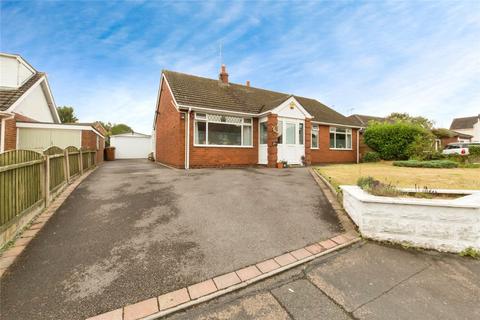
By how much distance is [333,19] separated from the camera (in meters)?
11.1

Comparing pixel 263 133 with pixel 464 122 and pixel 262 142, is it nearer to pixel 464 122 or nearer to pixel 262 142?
pixel 262 142

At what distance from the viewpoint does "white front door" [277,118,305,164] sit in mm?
12719

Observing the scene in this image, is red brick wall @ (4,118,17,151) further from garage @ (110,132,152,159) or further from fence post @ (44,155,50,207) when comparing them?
garage @ (110,132,152,159)

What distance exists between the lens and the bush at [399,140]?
15.3 metres

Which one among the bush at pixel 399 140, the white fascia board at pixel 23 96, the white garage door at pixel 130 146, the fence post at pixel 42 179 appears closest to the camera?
the fence post at pixel 42 179

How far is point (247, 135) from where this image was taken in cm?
1318

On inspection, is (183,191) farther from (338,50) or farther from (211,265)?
(338,50)

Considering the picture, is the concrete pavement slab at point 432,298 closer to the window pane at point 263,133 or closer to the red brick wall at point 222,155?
the red brick wall at point 222,155

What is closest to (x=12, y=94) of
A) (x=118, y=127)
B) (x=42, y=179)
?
(x=42, y=179)

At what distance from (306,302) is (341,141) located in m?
17.5

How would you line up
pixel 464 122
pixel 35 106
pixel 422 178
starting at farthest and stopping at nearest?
1. pixel 464 122
2. pixel 35 106
3. pixel 422 178

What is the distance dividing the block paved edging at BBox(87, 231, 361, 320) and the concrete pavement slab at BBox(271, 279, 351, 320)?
1.00 ft

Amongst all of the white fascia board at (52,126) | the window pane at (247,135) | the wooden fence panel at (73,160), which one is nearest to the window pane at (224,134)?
the window pane at (247,135)

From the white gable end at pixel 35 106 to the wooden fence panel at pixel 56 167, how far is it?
9.45 m
